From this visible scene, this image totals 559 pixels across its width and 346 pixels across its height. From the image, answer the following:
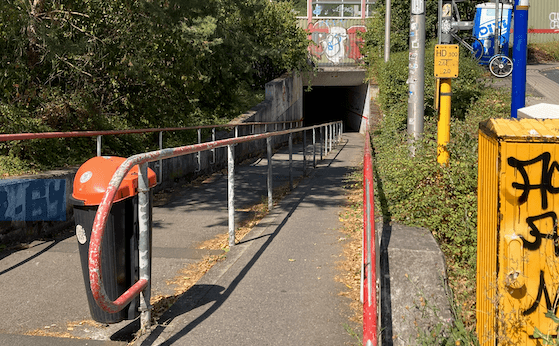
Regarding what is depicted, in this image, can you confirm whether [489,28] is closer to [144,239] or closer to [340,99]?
[144,239]

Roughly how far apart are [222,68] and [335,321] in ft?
53.8

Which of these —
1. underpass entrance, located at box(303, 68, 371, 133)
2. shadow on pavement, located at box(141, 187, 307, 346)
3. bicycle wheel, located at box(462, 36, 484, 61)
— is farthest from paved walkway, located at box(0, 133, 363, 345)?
underpass entrance, located at box(303, 68, 371, 133)

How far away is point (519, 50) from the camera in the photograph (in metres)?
7.96

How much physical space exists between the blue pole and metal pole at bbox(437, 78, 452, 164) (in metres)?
0.96

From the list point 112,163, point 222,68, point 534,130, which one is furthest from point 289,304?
point 222,68

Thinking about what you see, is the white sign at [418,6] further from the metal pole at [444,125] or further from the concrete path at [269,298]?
the concrete path at [269,298]

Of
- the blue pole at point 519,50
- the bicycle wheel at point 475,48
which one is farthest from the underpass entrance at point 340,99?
the blue pole at point 519,50

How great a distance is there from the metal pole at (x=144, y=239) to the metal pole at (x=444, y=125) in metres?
5.11

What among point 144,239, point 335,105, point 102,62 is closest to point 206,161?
point 102,62

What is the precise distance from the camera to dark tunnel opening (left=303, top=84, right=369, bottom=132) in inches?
1626

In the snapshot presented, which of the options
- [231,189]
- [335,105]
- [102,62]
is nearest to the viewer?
[231,189]

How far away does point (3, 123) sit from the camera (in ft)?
28.4

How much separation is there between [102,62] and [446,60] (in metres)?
6.73

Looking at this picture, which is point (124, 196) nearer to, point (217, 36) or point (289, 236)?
point (289, 236)
